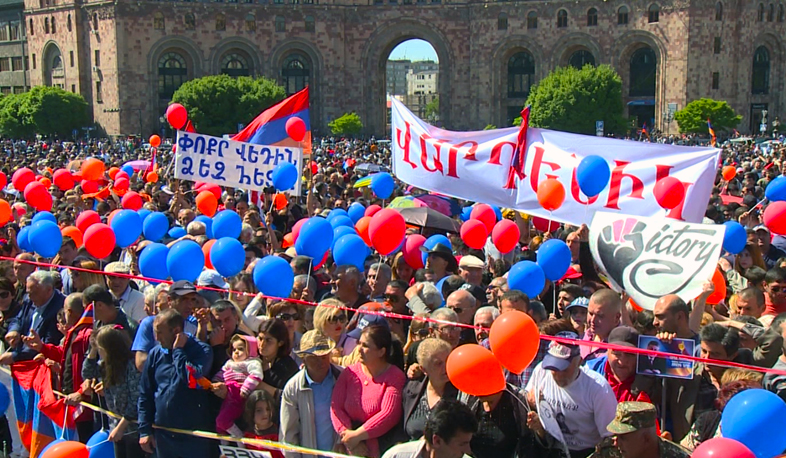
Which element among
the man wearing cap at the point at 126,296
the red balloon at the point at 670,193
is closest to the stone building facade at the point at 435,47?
the red balloon at the point at 670,193

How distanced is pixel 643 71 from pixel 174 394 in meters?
50.5

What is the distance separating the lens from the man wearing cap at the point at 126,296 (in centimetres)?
772

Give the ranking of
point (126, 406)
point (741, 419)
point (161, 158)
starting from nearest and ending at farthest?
point (741, 419)
point (126, 406)
point (161, 158)

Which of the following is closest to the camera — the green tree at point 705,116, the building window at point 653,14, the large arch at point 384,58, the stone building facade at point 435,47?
the green tree at point 705,116

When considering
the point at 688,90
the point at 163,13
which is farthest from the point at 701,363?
the point at 163,13

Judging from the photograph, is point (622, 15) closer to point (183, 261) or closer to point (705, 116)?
point (705, 116)

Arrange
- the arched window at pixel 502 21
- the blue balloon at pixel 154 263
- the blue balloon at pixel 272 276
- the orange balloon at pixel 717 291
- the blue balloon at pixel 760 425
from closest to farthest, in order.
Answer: the blue balloon at pixel 760 425 → the orange balloon at pixel 717 291 → the blue balloon at pixel 272 276 → the blue balloon at pixel 154 263 → the arched window at pixel 502 21

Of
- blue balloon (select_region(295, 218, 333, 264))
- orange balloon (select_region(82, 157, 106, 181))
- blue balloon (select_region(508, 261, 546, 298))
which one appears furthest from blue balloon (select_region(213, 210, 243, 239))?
orange balloon (select_region(82, 157, 106, 181))

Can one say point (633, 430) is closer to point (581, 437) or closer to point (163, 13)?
point (581, 437)

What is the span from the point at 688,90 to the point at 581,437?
157 feet

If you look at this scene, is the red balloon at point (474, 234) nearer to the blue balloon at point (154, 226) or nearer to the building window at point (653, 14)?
the blue balloon at point (154, 226)

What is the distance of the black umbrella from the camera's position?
11344 millimetres

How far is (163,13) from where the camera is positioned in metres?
52.4

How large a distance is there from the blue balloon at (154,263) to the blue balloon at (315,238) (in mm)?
1301
